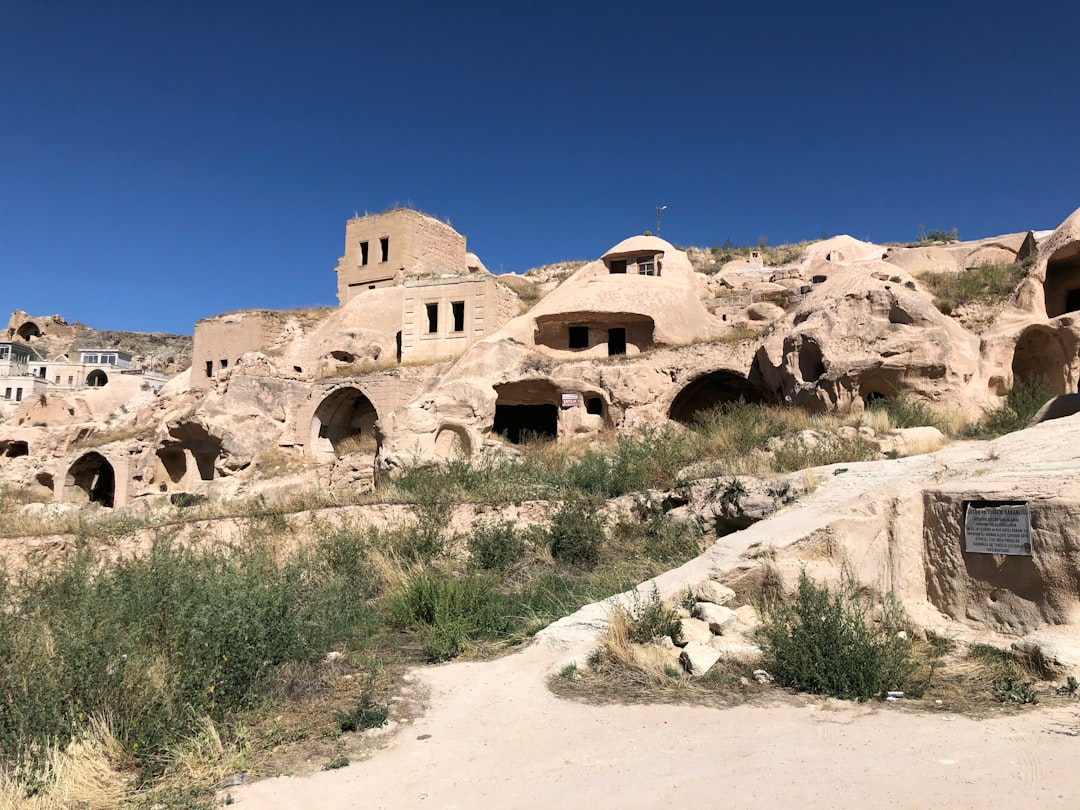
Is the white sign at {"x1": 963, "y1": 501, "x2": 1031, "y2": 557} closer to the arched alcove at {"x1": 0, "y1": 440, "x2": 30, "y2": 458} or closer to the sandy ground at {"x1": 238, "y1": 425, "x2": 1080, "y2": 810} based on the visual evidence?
the sandy ground at {"x1": 238, "y1": 425, "x2": 1080, "y2": 810}

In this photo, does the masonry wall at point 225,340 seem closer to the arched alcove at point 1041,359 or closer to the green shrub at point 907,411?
the green shrub at point 907,411

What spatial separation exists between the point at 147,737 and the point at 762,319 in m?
20.5

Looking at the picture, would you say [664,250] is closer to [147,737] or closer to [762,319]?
[762,319]

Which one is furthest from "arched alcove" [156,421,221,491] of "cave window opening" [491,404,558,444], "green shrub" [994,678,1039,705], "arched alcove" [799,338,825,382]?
"green shrub" [994,678,1039,705]

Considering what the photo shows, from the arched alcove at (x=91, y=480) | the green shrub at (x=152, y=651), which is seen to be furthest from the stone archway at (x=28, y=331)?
the green shrub at (x=152, y=651)

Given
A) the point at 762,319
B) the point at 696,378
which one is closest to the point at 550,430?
the point at 696,378

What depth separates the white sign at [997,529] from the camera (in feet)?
17.0

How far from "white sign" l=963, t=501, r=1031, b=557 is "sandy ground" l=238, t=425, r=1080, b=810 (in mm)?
1291

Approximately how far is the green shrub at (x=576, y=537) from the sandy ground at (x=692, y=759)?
13.0 feet

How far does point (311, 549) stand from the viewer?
34.0 ft

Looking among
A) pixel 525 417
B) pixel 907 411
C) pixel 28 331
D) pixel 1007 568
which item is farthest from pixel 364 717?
pixel 28 331

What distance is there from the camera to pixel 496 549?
9344mm

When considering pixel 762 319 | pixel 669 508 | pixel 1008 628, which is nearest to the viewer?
pixel 1008 628

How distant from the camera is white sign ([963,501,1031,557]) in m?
5.18
